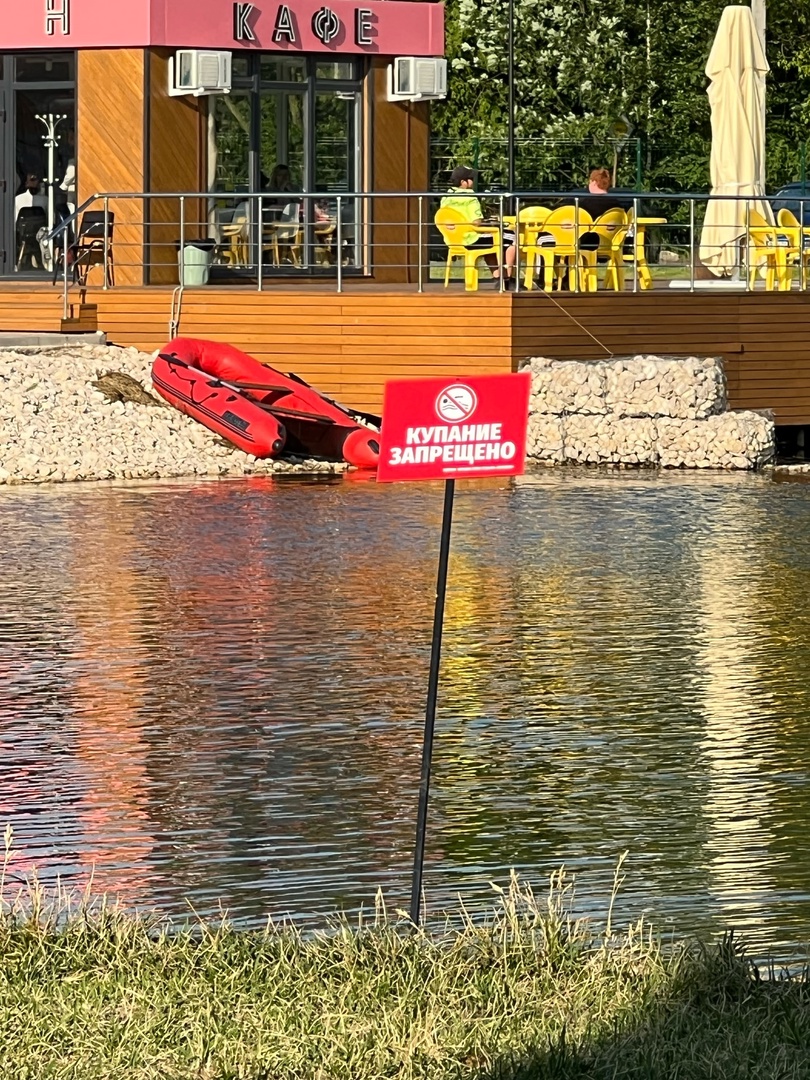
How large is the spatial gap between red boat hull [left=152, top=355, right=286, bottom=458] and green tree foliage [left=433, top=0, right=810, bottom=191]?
23371 millimetres

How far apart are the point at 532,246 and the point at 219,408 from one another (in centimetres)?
405

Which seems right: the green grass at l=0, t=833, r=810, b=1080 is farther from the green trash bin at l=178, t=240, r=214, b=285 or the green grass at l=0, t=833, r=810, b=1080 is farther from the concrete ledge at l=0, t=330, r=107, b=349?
the green trash bin at l=178, t=240, r=214, b=285

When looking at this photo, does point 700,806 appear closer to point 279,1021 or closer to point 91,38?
point 279,1021

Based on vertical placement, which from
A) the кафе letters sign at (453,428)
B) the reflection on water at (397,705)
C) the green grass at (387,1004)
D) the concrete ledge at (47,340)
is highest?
Result: the кафе letters sign at (453,428)

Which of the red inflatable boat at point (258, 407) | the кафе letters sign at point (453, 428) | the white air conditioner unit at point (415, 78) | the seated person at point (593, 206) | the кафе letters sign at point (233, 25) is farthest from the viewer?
the white air conditioner unit at point (415, 78)

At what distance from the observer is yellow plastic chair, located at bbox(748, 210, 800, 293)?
26.5 m

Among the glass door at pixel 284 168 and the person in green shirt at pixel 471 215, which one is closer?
the person in green shirt at pixel 471 215

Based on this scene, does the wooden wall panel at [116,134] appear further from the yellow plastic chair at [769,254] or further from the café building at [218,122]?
the yellow plastic chair at [769,254]

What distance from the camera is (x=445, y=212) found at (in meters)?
26.0

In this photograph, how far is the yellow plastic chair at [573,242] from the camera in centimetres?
2534

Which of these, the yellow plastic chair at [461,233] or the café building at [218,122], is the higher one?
the café building at [218,122]

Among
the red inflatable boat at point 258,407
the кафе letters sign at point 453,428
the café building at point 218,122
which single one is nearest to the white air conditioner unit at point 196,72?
the café building at point 218,122

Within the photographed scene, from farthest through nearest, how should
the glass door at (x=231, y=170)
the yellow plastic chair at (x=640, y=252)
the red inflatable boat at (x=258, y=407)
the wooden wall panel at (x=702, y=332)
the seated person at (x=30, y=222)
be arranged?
the seated person at (x=30, y=222)
the glass door at (x=231, y=170)
the yellow plastic chair at (x=640, y=252)
the wooden wall panel at (x=702, y=332)
the red inflatable boat at (x=258, y=407)

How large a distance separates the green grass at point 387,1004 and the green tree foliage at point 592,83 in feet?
131
